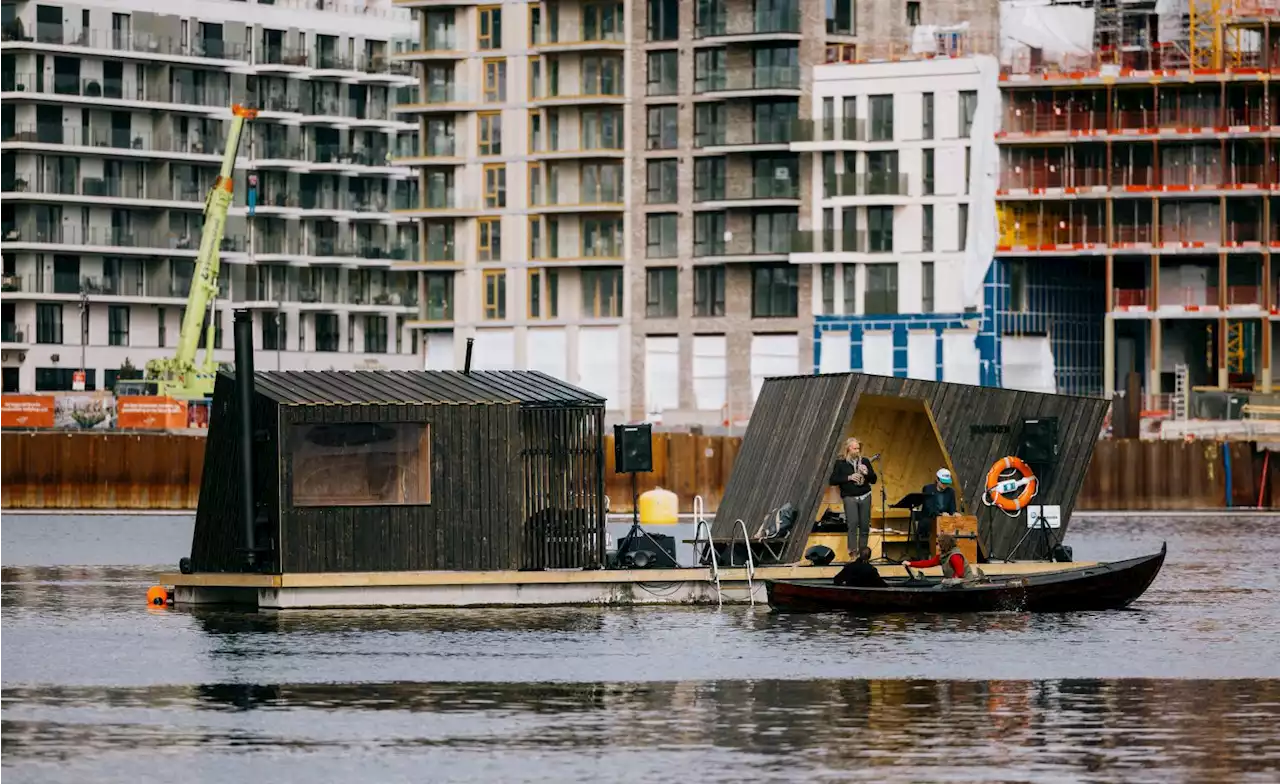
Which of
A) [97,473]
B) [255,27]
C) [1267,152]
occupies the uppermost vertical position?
[255,27]

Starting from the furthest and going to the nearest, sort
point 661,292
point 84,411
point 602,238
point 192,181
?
point 192,181, point 602,238, point 661,292, point 84,411

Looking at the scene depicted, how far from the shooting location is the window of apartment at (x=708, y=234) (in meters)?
146

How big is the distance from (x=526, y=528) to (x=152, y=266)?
415ft

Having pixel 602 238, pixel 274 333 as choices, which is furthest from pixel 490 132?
pixel 274 333

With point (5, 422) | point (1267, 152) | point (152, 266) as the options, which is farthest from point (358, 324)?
point (1267, 152)

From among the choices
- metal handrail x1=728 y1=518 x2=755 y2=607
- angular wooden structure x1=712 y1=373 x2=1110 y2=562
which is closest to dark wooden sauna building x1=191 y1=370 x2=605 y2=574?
metal handrail x1=728 y1=518 x2=755 y2=607

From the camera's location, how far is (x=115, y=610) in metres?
50.5

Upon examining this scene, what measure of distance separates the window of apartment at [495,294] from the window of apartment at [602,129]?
9.09 metres

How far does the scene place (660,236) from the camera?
486ft

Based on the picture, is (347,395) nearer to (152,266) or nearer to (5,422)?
(5,422)

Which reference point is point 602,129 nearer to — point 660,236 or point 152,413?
point 660,236

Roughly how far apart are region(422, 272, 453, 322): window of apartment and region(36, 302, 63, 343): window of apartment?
2520 centimetres

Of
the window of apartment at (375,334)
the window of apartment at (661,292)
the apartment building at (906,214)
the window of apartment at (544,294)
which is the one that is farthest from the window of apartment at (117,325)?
the apartment building at (906,214)

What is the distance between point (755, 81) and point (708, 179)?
574 centimetres
